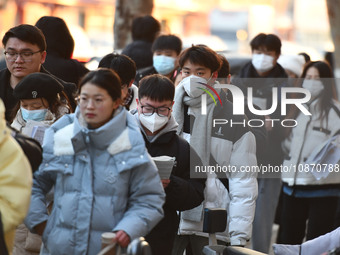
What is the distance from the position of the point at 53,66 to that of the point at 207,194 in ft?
7.23

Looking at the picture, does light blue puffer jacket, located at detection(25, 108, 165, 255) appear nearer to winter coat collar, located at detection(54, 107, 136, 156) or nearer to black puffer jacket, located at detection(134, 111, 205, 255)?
winter coat collar, located at detection(54, 107, 136, 156)

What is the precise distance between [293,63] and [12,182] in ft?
23.1

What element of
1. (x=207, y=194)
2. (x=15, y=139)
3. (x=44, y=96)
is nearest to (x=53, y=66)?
(x=44, y=96)

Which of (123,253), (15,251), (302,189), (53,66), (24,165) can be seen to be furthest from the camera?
(302,189)

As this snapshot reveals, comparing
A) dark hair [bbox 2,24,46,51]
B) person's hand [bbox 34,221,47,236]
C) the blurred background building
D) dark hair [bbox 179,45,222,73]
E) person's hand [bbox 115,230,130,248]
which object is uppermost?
the blurred background building

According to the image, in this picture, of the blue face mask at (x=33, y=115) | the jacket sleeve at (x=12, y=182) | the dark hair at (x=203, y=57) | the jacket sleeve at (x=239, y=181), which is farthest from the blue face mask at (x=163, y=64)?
the jacket sleeve at (x=12, y=182)

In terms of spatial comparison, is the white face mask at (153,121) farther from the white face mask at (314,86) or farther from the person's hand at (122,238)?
the white face mask at (314,86)

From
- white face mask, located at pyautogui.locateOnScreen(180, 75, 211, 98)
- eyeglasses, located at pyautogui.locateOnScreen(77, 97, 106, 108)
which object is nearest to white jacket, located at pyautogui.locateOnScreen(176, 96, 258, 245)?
white face mask, located at pyautogui.locateOnScreen(180, 75, 211, 98)

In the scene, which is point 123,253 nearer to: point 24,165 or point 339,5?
point 24,165

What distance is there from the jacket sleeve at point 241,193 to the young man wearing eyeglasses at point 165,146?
1.77 ft

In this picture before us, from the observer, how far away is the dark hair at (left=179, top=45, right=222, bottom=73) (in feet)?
21.0

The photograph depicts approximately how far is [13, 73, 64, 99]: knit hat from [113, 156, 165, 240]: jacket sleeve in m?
1.36

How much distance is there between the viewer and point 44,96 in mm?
5758

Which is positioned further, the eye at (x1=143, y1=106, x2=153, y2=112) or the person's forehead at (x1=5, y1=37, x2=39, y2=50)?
the person's forehead at (x1=5, y1=37, x2=39, y2=50)
